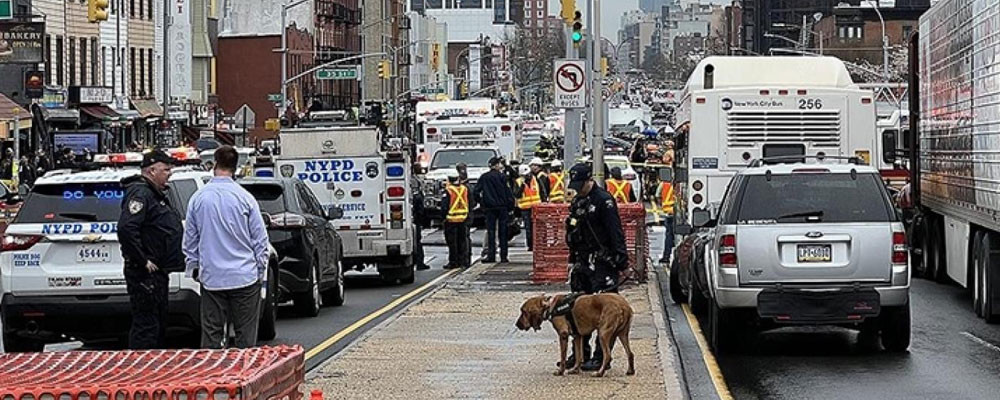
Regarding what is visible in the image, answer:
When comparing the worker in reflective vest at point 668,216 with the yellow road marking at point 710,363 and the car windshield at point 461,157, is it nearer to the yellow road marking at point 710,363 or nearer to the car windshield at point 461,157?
Answer: the yellow road marking at point 710,363

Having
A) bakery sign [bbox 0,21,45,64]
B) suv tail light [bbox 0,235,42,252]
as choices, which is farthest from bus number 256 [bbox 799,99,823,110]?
bakery sign [bbox 0,21,45,64]

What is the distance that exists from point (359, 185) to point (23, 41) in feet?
78.3

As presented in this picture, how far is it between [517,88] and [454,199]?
381 ft

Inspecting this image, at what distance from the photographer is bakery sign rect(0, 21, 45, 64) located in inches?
1848

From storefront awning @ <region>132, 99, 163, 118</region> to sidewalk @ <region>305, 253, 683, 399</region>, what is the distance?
156 ft

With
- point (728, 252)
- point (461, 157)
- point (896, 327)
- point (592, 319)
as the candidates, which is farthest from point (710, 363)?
point (461, 157)

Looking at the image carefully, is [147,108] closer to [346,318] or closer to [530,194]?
[530,194]

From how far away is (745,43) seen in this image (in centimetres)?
16612

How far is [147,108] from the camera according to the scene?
225 feet

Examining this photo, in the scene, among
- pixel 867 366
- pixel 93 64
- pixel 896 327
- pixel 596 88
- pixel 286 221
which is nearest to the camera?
pixel 867 366

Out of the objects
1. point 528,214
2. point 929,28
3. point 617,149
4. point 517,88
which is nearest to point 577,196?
point 929,28

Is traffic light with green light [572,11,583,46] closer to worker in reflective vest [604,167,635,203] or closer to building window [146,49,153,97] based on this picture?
worker in reflective vest [604,167,635,203]

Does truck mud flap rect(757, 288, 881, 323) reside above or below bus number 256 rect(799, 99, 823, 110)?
below

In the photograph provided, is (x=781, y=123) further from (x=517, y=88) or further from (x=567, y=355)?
(x=517, y=88)
